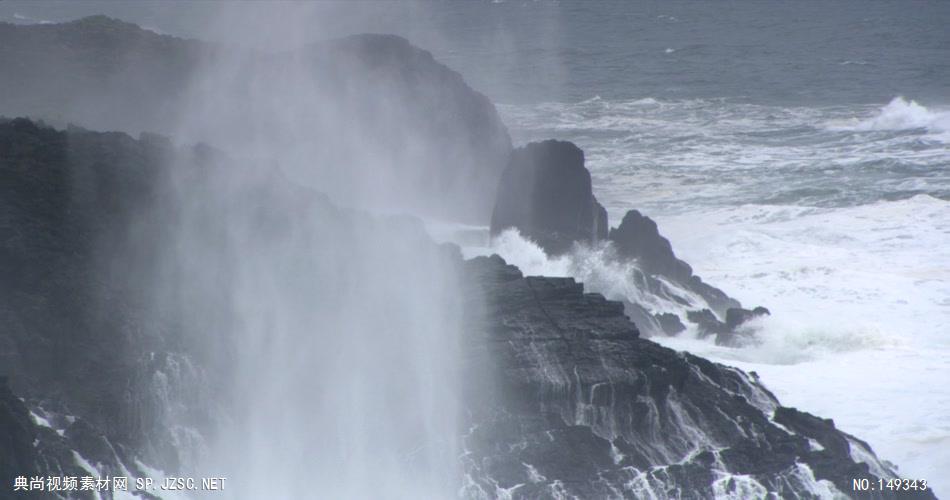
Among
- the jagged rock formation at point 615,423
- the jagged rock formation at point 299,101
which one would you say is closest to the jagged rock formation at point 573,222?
the jagged rock formation at point 299,101

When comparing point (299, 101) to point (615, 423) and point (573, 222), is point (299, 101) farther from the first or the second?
point (615, 423)

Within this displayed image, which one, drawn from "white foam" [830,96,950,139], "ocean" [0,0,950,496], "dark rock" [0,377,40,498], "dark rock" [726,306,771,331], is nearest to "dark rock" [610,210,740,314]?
"ocean" [0,0,950,496]

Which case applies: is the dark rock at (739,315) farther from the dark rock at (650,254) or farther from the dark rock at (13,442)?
the dark rock at (13,442)

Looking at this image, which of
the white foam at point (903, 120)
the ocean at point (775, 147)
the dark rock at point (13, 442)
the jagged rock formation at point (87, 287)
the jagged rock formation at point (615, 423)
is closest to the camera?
the dark rock at point (13, 442)

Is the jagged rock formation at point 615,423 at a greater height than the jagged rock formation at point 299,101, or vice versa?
the jagged rock formation at point 299,101

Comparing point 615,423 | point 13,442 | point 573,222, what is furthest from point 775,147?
point 13,442

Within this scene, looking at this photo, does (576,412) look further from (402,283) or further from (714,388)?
(402,283)

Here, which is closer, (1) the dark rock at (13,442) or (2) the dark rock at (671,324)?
(1) the dark rock at (13,442)

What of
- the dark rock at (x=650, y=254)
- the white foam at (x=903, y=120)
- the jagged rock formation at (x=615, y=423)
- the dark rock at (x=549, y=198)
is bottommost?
the jagged rock formation at (x=615, y=423)
